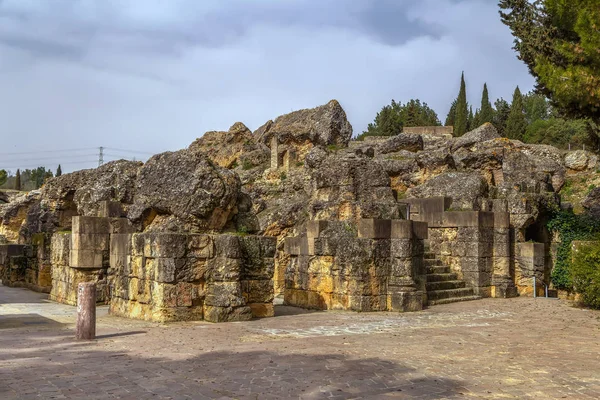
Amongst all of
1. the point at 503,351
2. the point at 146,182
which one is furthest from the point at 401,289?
the point at 146,182

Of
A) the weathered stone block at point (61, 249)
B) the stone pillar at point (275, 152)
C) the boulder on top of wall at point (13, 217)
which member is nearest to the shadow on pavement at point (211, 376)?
the weathered stone block at point (61, 249)

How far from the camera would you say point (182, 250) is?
962 centimetres

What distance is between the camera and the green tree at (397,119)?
59.3 m

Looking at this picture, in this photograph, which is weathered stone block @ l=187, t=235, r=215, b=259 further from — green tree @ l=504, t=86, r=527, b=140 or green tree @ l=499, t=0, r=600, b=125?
green tree @ l=504, t=86, r=527, b=140

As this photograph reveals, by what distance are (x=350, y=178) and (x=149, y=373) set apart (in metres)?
8.28

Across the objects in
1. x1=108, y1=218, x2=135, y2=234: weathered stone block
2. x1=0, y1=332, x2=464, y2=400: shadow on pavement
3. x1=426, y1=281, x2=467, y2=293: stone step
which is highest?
x1=108, y1=218, x2=135, y2=234: weathered stone block

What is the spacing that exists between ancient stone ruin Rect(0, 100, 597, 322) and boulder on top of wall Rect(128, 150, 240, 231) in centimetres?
3

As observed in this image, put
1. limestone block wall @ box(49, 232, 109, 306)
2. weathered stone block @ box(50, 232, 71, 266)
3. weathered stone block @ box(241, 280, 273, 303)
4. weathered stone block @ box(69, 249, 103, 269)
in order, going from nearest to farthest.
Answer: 1. weathered stone block @ box(241, 280, 273, 303)
2. weathered stone block @ box(69, 249, 103, 269)
3. limestone block wall @ box(49, 232, 109, 306)
4. weathered stone block @ box(50, 232, 71, 266)

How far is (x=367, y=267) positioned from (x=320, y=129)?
23440mm

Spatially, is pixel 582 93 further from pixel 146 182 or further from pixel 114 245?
pixel 114 245

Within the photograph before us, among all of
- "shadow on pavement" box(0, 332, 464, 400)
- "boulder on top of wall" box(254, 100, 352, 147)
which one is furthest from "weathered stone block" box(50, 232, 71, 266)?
"boulder on top of wall" box(254, 100, 352, 147)

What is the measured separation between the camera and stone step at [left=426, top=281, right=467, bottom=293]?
14.0 metres

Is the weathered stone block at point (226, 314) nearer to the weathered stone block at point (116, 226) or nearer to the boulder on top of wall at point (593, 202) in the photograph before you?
the weathered stone block at point (116, 226)

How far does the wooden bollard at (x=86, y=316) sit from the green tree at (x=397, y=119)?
4946 cm
